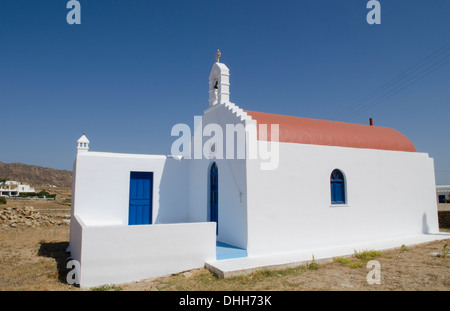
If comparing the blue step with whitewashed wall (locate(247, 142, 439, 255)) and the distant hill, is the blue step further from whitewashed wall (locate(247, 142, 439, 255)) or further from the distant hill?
the distant hill

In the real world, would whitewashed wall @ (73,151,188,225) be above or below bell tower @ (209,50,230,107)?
below

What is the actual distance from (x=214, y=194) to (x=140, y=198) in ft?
9.09

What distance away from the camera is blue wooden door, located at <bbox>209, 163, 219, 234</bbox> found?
379 inches

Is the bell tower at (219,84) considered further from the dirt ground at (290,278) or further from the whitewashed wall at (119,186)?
the dirt ground at (290,278)

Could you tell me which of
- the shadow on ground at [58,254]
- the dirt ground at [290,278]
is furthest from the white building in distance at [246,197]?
the shadow on ground at [58,254]

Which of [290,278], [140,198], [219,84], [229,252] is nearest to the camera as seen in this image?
[290,278]

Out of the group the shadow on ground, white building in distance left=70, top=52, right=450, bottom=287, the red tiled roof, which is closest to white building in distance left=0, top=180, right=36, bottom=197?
the shadow on ground

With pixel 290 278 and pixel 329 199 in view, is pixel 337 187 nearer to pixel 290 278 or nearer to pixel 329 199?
pixel 329 199

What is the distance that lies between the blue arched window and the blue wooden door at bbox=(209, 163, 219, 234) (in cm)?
364

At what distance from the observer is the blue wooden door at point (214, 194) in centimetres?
964

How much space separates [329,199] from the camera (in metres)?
9.33

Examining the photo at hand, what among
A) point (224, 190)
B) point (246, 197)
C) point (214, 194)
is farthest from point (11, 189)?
point (246, 197)
